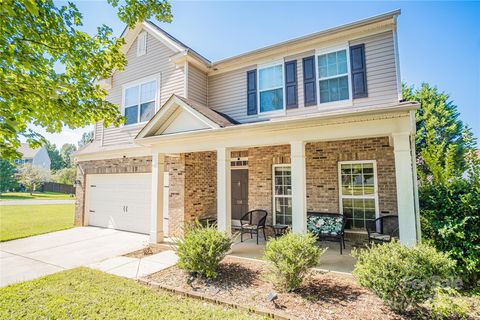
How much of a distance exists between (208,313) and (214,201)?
226 inches

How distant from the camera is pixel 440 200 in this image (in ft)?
16.5

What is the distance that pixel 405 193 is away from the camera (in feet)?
15.2

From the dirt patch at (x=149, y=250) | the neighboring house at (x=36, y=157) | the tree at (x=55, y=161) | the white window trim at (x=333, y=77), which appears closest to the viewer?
the dirt patch at (x=149, y=250)

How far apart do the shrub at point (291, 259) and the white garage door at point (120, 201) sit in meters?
6.36

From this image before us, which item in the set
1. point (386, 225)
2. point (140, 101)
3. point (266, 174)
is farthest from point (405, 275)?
point (140, 101)

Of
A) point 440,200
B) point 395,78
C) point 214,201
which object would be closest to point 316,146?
point 395,78

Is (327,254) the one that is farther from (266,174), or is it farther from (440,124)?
(440,124)

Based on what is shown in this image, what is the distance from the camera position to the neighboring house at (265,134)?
18.3ft

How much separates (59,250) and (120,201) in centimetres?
312

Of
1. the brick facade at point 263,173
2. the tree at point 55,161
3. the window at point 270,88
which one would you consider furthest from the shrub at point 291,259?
the tree at point 55,161

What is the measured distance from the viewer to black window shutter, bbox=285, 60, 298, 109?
7914mm

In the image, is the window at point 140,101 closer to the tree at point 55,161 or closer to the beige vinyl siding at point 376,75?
the beige vinyl siding at point 376,75

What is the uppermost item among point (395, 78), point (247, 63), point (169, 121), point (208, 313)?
point (247, 63)

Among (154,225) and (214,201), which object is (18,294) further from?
(214,201)
